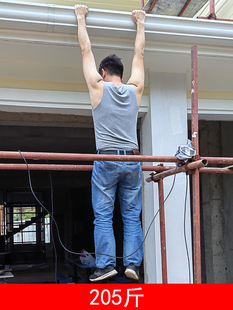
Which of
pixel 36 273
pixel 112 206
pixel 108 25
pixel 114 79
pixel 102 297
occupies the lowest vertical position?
pixel 36 273

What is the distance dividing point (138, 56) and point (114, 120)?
0.78m

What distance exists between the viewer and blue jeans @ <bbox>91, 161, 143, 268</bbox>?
3.50m

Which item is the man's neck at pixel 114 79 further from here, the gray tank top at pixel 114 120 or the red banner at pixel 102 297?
the red banner at pixel 102 297

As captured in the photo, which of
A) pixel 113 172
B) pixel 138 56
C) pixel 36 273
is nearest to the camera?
pixel 113 172

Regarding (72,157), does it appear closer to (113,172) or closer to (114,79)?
(113,172)

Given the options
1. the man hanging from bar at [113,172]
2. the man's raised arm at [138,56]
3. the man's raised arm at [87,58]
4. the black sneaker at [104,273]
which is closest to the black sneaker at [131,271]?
the man hanging from bar at [113,172]

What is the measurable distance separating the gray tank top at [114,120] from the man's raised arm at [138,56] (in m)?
0.22

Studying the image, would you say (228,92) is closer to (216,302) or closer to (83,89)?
(83,89)

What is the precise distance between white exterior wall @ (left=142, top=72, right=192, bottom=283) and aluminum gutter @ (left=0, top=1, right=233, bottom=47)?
29.4 inches

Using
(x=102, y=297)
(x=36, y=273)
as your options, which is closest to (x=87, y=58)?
(x=102, y=297)

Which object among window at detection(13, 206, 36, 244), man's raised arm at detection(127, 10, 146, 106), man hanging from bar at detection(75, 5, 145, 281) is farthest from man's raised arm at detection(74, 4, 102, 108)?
window at detection(13, 206, 36, 244)

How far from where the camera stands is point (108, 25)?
404 centimetres

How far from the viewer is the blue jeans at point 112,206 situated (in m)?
3.50

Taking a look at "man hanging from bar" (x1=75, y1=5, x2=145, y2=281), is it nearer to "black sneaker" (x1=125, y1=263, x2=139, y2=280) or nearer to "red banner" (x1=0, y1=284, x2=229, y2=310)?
"black sneaker" (x1=125, y1=263, x2=139, y2=280)
